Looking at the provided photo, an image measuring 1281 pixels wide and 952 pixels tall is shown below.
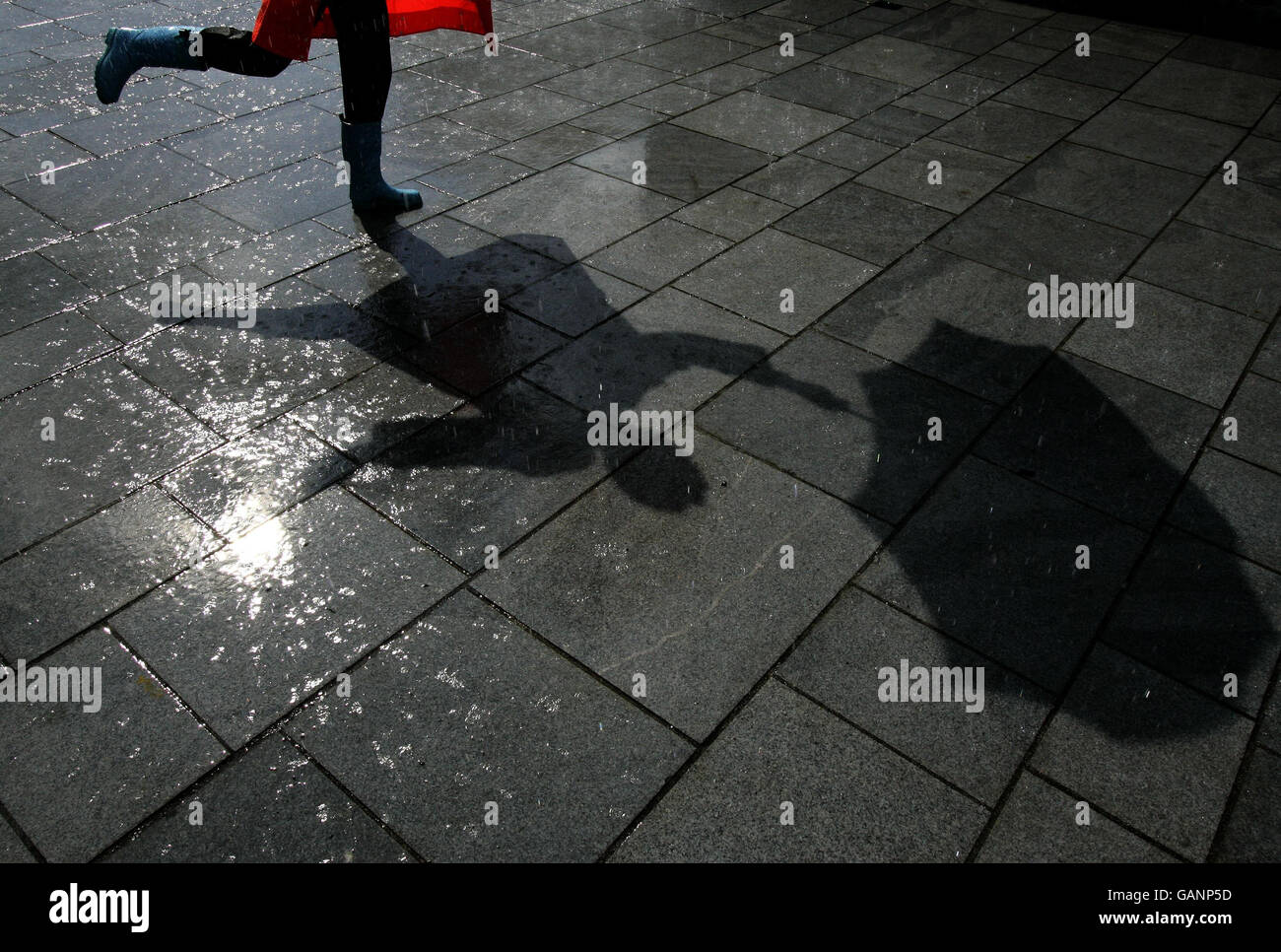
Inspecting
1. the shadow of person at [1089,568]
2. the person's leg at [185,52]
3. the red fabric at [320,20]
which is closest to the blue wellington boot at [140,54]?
the person's leg at [185,52]

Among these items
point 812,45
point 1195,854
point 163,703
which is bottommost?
point 1195,854

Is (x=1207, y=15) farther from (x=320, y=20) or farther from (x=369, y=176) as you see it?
(x=320, y=20)

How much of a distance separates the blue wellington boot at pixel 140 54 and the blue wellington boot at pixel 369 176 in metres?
1.11

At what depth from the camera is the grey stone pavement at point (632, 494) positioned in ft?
11.8

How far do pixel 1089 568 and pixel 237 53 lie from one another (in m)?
6.25

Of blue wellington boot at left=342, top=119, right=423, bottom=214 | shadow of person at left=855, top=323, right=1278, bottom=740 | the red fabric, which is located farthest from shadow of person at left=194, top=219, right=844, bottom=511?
the red fabric

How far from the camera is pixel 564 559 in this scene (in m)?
4.52

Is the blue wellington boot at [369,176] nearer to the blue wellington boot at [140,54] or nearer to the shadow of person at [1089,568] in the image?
the blue wellington boot at [140,54]

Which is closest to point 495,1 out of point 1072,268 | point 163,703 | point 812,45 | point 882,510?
point 812,45

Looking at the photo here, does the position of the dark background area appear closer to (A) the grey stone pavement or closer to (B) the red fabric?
(A) the grey stone pavement

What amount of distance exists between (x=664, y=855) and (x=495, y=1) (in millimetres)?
12034

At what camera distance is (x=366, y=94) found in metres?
6.67

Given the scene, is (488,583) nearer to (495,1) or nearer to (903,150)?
(903,150)
